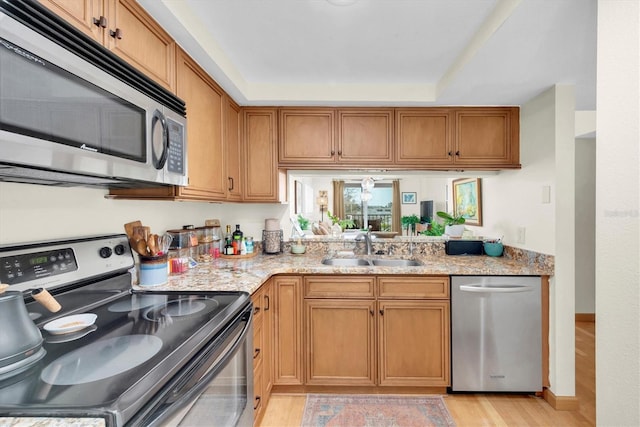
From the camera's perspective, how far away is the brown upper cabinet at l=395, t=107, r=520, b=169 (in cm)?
253

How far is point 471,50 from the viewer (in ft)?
5.96

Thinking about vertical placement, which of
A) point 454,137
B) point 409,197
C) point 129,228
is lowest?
point 129,228

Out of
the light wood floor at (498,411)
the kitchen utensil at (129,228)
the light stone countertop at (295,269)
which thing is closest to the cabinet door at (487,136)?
the light stone countertop at (295,269)

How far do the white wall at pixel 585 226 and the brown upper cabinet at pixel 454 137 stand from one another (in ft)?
5.32

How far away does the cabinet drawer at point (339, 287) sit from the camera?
2215 millimetres

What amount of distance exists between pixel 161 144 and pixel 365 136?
67.0 inches

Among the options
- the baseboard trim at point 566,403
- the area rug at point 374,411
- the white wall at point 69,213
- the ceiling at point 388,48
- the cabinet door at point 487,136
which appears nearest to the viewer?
the white wall at point 69,213

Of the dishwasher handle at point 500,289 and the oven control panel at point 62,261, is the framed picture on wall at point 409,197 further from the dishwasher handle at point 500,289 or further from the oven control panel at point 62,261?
the oven control panel at point 62,261

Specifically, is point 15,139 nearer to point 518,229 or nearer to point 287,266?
point 287,266

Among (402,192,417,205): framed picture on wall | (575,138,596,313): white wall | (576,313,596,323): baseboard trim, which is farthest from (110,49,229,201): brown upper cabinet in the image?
(402,192,417,205): framed picture on wall

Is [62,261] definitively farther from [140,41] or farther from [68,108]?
[140,41]

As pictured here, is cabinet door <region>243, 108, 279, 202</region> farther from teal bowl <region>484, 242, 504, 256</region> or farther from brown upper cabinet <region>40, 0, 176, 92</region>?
teal bowl <region>484, 242, 504, 256</region>

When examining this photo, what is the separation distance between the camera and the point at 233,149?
2422 millimetres

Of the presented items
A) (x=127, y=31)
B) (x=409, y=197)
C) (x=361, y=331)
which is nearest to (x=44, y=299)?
(x=127, y=31)
